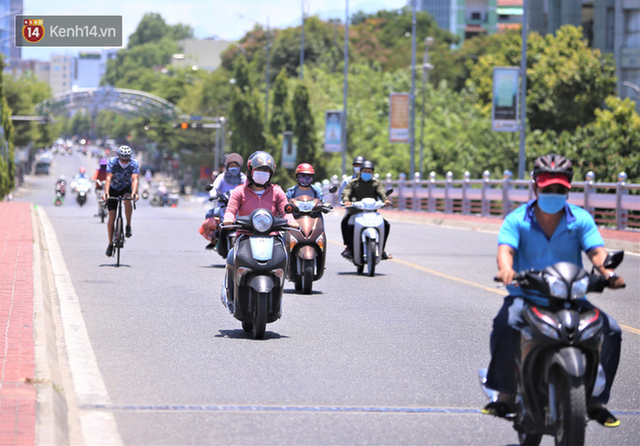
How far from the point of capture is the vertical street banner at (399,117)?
5338cm

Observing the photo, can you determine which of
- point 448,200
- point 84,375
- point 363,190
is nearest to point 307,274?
point 363,190

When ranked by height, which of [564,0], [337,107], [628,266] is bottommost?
[628,266]

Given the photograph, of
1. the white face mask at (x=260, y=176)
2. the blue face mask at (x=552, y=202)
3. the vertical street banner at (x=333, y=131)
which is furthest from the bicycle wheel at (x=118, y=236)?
the vertical street banner at (x=333, y=131)

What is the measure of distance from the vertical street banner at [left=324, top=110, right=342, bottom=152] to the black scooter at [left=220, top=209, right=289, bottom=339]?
53427 mm

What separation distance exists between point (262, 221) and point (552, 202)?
4284 mm

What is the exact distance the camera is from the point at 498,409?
21.2 feet

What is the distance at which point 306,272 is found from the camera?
14.4 meters

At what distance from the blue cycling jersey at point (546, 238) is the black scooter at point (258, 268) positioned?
404 centimetres

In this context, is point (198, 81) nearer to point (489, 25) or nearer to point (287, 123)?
point (287, 123)

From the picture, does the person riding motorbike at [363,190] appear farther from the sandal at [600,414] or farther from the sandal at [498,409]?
the sandal at [600,414]

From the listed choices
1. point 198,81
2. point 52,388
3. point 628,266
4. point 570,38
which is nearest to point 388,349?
point 52,388

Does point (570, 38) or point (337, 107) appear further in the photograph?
point (337, 107)

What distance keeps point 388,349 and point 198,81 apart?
11820 centimetres

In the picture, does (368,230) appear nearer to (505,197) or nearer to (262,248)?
(262,248)
